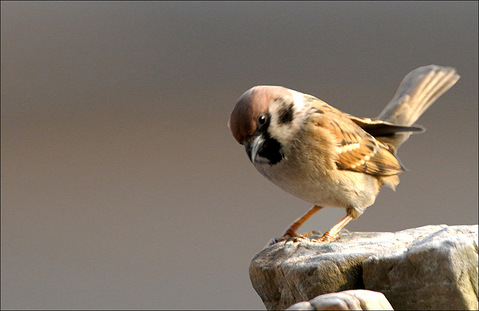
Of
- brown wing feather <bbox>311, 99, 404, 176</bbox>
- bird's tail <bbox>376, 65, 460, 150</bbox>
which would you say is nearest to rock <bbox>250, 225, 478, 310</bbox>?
brown wing feather <bbox>311, 99, 404, 176</bbox>

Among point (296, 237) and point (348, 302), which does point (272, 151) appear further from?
point (348, 302)

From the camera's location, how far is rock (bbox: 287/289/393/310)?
4.51ft

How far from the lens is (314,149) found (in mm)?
2078

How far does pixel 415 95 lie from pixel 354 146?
0.51 metres

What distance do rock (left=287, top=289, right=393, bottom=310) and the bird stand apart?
590mm

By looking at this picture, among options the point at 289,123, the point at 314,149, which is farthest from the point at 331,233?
the point at 289,123

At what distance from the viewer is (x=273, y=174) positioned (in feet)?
6.79

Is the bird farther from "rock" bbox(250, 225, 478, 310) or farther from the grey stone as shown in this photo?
the grey stone

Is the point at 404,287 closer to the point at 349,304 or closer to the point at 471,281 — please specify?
the point at 471,281

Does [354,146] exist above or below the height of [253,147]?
below

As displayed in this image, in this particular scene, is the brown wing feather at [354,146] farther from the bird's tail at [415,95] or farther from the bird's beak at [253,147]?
the bird's beak at [253,147]

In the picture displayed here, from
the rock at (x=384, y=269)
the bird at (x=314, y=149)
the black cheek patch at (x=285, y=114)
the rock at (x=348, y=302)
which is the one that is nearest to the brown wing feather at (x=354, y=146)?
the bird at (x=314, y=149)

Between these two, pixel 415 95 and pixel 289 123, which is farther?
pixel 415 95

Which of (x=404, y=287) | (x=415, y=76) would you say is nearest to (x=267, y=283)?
(x=404, y=287)
